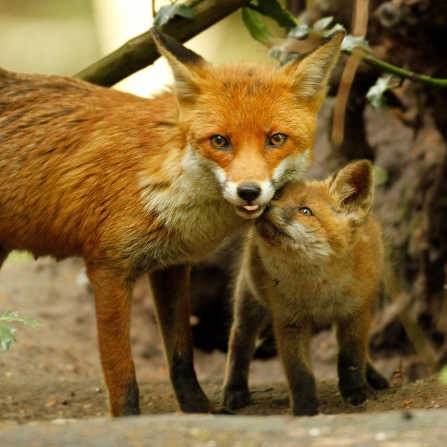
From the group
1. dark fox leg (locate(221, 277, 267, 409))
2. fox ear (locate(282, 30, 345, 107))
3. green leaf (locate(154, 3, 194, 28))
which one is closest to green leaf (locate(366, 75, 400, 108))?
fox ear (locate(282, 30, 345, 107))

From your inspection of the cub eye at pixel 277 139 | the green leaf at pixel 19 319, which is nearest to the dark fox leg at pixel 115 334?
the green leaf at pixel 19 319

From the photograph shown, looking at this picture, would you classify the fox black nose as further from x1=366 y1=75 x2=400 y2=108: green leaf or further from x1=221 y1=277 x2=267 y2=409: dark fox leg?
x1=366 y1=75 x2=400 y2=108: green leaf

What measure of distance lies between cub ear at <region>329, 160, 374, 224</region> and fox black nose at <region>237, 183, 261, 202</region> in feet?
4.41

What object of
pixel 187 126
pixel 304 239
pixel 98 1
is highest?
pixel 98 1

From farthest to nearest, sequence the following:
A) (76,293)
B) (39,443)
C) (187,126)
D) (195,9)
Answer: (76,293) → (195,9) → (187,126) → (39,443)

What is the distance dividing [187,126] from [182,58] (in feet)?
1.74

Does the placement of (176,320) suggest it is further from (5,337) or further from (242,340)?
(5,337)

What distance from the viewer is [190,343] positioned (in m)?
6.18

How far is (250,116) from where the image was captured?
4.71 m

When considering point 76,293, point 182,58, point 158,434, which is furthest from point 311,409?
point 76,293

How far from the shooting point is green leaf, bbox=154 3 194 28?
621cm

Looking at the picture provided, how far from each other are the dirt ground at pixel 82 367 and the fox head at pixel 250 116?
2.25m

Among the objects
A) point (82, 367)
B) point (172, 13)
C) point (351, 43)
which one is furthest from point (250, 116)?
point (82, 367)

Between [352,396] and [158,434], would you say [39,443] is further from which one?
[352,396]
